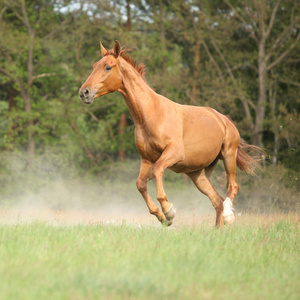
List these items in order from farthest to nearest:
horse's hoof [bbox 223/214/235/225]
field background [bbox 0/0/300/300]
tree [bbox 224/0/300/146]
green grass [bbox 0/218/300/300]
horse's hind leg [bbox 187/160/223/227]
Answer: tree [bbox 224/0/300/146], field background [bbox 0/0/300/300], horse's hind leg [bbox 187/160/223/227], horse's hoof [bbox 223/214/235/225], green grass [bbox 0/218/300/300]

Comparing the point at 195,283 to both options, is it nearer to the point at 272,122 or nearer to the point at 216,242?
the point at 216,242

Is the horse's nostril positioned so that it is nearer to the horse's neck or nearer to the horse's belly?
the horse's neck

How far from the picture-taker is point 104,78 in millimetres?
6531

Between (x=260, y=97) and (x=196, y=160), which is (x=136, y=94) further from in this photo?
(x=260, y=97)

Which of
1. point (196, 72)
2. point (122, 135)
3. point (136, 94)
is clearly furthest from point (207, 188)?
point (122, 135)

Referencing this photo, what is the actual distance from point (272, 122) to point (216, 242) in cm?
1420

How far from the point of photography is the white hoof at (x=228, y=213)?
729 centimetres

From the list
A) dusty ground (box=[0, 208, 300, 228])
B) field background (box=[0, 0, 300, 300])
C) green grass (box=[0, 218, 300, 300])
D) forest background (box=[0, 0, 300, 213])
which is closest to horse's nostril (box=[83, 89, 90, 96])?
green grass (box=[0, 218, 300, 300])

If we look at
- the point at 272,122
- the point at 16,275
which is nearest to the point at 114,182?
the point at 272,122

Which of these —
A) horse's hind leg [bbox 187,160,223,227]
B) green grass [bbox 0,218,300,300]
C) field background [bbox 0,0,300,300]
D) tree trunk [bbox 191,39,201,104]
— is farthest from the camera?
tree trunk [bbox 191,39,201,104]

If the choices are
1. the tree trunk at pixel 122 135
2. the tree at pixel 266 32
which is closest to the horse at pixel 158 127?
the tree at pixel 266 32

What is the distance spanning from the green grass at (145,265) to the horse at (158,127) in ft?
3.02

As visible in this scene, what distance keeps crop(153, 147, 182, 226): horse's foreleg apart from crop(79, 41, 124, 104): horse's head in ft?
3.68

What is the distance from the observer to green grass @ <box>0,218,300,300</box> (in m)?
3.55
